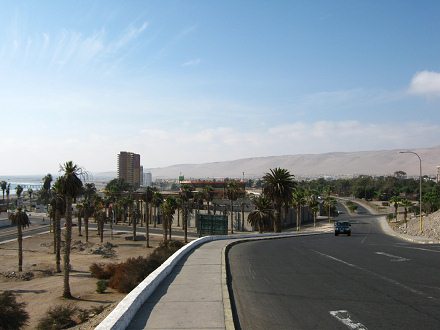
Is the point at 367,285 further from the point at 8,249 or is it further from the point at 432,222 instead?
the point at 8,249

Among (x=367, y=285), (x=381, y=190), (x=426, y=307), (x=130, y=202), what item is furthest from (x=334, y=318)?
(x=381, y=190)

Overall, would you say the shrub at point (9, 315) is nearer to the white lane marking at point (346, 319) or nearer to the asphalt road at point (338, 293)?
the asphalt road at point (338, 293)

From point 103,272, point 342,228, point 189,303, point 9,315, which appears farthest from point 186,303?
point 342,228

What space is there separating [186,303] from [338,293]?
4.83 m

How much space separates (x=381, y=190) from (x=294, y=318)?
194384 mm

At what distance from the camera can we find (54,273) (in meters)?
51.6

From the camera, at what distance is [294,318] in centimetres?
1099

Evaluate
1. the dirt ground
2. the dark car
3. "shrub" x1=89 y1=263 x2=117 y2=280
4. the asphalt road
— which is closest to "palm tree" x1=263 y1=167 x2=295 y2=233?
the dark car

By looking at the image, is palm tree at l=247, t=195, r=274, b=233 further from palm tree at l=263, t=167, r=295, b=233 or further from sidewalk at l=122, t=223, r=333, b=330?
sidewalk at l=122, t=223, r=333, b=330

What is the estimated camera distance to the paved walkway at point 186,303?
10242mm

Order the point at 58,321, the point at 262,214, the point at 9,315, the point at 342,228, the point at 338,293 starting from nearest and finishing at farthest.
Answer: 1. the point at 338,293
2. the point at 9,315
3. the point at 58,321
4. the point at 342,228
5. the point at 262,214

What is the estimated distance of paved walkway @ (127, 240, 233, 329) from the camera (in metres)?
10.2

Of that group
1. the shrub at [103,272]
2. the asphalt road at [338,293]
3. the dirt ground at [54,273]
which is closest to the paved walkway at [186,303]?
the asphalt road at [338,293]

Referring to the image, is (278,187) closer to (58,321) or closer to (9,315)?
(58,321)
